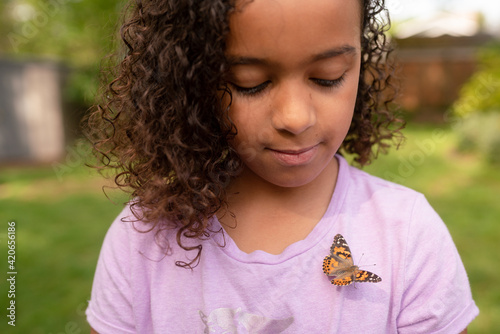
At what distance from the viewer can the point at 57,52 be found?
12609 millimetres

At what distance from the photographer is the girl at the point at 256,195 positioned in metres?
1.22

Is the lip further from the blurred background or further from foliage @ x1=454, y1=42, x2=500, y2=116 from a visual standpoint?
foliage @ x1=454, y1=42, x2=500, y2=116

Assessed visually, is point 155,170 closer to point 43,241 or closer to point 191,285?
point 191,285

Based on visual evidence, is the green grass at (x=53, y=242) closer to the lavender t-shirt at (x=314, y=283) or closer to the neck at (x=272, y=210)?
the lavender t-shirt at (x=314, y=283)

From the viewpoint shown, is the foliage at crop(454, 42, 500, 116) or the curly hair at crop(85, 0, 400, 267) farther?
the foliage at crop(454, 42, 500, 116)

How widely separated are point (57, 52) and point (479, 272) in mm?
11615

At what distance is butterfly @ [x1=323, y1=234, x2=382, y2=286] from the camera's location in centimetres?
133

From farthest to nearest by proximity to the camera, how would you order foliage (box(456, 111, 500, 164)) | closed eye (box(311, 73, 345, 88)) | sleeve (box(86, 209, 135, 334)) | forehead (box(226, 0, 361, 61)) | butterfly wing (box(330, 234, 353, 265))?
foliage (box(456, 111, 500, 164)) < sleeve (box(86, 209, 135, 334)) < butterfly wing (box(330, 234, 353, 265)) < closed eye (box(311, 73, 345, 88)) < forehead (box(226, 0, 361, 61))

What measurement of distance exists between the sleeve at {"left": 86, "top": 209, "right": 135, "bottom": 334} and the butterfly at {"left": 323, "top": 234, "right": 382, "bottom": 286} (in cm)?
61

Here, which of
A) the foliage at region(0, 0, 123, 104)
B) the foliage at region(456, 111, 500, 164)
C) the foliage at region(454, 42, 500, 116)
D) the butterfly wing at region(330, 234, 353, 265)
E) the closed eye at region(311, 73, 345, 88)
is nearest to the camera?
the closed eye at region(311, 73, 345, 88)

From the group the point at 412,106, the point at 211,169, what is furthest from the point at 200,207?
the point at 412,106

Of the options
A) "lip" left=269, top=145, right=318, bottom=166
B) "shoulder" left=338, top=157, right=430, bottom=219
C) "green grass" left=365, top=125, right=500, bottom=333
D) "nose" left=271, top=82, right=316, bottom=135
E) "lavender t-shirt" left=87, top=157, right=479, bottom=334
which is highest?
"nose" left=271, top=82, right=316, bottom=135

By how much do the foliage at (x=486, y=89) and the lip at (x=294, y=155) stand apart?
814cm

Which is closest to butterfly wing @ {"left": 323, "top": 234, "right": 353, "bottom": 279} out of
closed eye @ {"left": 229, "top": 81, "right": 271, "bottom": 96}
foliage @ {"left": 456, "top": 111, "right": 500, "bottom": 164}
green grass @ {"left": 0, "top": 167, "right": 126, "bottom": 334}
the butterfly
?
the butterfly
